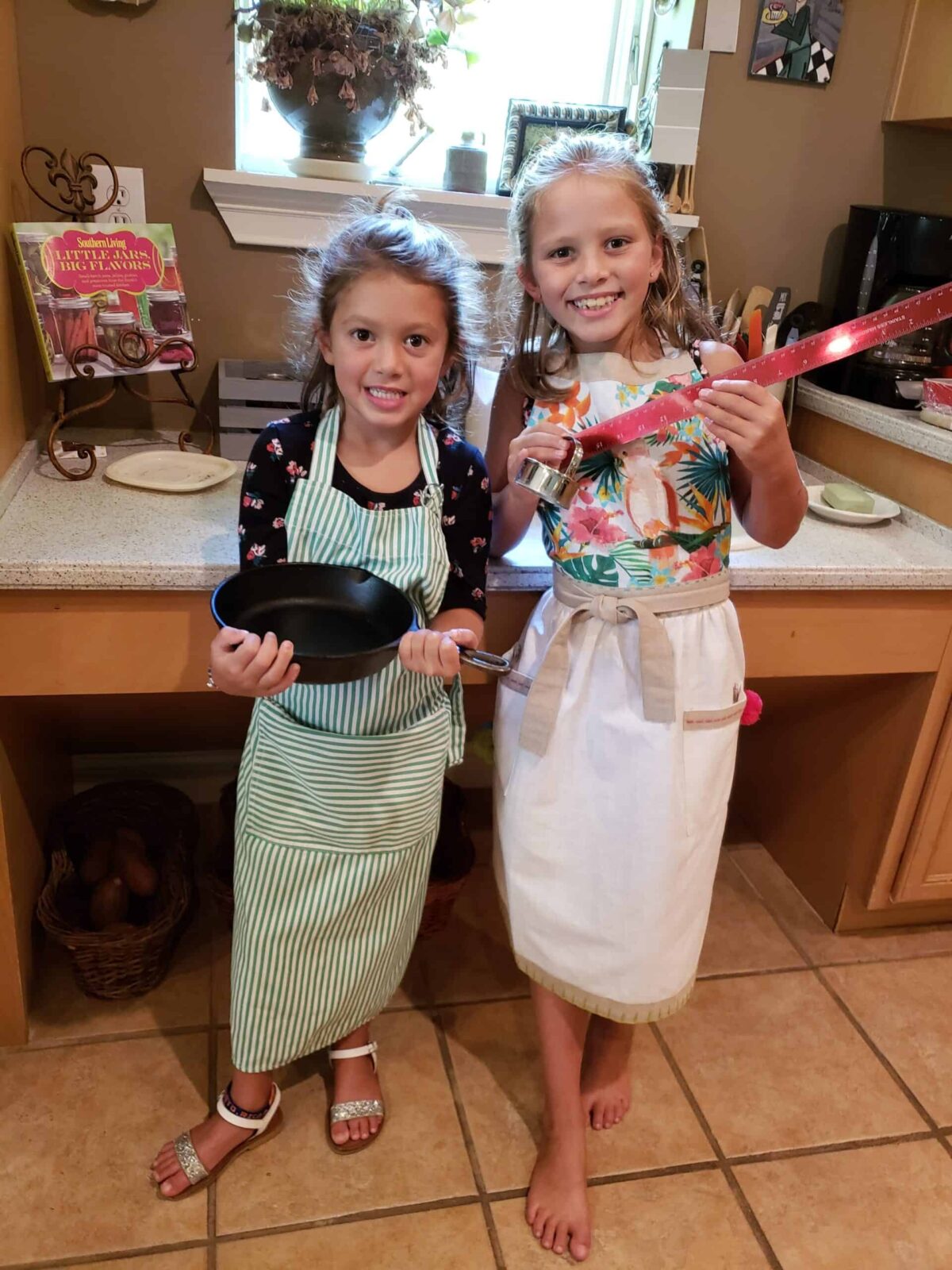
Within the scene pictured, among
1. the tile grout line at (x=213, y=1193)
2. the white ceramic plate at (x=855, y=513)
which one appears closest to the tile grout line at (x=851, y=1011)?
→ the white ceramic plate at (x=855, y=513)

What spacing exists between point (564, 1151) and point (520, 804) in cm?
47

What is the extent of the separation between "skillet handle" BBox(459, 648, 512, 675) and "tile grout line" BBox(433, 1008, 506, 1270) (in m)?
0.74

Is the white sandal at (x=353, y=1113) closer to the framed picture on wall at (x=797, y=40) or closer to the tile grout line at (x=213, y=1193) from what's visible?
the tile grout line at (x=213, y=1193)

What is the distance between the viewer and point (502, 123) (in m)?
1.82

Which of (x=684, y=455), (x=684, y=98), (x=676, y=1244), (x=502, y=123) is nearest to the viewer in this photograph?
(x=684, y=455)

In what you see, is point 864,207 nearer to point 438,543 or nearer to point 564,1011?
point 438,543

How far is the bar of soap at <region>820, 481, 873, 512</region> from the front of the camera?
5.16ft

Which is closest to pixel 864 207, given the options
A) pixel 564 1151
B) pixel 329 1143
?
pixel 564 1151

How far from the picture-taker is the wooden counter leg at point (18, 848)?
1.33 meters

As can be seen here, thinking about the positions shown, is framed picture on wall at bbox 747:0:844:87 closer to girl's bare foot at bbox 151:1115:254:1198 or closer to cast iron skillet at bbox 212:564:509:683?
cast iron skillet at bbox 212:564:509:683

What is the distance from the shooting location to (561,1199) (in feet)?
4.04

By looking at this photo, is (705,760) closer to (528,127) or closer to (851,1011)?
(851,1011)

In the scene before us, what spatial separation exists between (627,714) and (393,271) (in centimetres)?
56

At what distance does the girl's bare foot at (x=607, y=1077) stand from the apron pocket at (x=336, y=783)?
503mm
